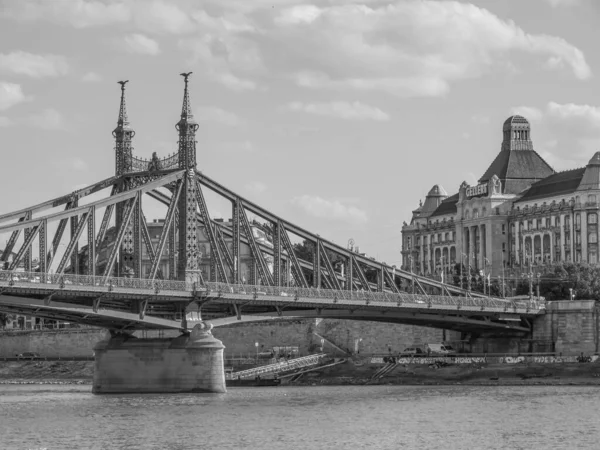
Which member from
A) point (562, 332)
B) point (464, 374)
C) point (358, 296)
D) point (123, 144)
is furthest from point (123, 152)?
point (562, 332)

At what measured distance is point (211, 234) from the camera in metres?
126

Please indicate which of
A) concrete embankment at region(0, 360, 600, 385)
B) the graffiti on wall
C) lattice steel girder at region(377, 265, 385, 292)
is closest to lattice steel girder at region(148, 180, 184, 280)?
lattice steel girder at region(377, 265, 385, 292)

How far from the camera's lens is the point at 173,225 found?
129m

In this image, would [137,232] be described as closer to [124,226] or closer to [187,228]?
[124,226]

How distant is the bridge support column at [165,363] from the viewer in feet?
399

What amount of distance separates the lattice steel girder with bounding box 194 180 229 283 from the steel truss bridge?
97mm

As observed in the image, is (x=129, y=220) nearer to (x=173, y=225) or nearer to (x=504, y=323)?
(x=173, y=225)

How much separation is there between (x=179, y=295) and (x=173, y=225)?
37.4 feet

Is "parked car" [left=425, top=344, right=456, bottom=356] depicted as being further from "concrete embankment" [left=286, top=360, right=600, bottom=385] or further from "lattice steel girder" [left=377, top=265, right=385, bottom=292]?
"lattice steel girder" [left=377, top=265, right=385, bottom=292]

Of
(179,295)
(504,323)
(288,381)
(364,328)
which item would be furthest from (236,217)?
(364,328)

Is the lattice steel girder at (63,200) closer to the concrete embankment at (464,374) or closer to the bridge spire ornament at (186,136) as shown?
the bridge spire ornament at (186,136)

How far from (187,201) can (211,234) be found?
12.7 ft

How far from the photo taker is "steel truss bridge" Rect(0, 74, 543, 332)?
112 metres

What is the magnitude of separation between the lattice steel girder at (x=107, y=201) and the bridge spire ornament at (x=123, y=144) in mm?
4963
